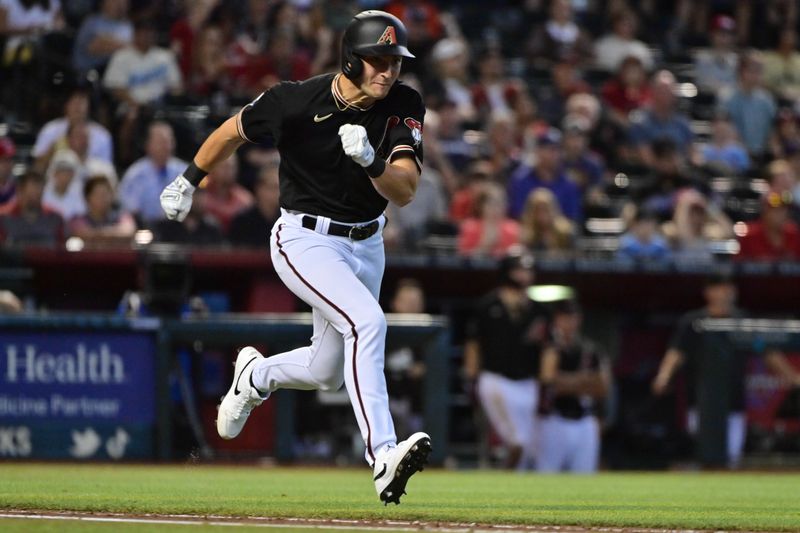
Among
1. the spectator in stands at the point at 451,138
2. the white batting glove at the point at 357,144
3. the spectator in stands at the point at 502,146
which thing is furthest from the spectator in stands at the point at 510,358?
the white batting glove at the point at 357,144

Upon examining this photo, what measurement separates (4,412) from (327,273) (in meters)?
5.10

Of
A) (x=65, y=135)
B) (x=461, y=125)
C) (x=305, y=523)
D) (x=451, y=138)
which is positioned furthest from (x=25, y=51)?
(x=305, y=523)

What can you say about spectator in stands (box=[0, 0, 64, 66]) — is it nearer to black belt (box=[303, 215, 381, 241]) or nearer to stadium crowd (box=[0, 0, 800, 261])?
stadium crowd (box=[0, 0, 800, 261])

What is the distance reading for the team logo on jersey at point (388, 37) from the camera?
6.02 meters

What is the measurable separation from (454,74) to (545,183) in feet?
7.46

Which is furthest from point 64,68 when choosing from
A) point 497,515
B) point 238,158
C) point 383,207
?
point 497,515

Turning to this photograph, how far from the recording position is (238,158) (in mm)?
13305

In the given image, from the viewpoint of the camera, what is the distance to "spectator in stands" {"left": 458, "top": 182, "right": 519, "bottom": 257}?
12297 millimetres

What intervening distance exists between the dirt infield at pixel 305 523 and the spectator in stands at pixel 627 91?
10980 mm

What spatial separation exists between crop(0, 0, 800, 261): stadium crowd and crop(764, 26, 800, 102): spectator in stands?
0.03m

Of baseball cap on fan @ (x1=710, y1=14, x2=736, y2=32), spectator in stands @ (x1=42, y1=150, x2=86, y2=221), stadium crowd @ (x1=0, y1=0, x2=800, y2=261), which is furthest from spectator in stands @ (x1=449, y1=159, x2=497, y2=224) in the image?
baseball cap on fan @ (x1=710, y1=14, x2=736, y2=32)

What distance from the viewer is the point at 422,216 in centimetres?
1288

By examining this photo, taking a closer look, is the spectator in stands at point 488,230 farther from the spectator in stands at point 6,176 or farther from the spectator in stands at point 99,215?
the spectator in stands at point 6,176

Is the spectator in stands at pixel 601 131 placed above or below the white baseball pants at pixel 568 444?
above
